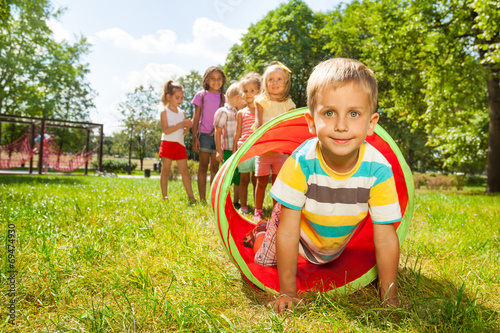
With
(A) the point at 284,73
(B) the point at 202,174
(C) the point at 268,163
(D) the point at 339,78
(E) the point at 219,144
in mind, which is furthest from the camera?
(B) the point at 202,174

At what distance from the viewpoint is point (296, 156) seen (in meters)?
2.02

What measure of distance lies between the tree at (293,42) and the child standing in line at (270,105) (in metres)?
15.1

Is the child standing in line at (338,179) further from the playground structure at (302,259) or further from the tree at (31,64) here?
the tree at (31,64)

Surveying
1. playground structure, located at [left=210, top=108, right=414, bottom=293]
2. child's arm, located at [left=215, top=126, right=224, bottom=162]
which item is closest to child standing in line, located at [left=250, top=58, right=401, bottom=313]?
playground structure, located at [left=210, top=108, right=414, bottom=293]

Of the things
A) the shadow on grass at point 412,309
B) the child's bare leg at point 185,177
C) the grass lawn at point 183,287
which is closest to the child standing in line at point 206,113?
the child's bare leg at point 185,177

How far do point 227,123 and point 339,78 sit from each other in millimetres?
3593

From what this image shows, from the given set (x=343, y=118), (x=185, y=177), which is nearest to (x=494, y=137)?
(x=185, y=177)

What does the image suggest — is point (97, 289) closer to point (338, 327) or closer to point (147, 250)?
point (147, 250)

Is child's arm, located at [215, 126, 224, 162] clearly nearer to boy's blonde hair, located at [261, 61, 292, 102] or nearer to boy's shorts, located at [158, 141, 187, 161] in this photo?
boy's shorts, located at [158, 141, 187, 161]

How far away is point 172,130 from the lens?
18.3ft

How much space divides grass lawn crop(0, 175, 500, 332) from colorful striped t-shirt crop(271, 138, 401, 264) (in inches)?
18.0

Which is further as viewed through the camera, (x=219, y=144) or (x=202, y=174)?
(x=202, y=174)

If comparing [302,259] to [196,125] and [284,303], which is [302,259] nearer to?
[284,303]

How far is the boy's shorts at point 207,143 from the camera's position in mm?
5816
